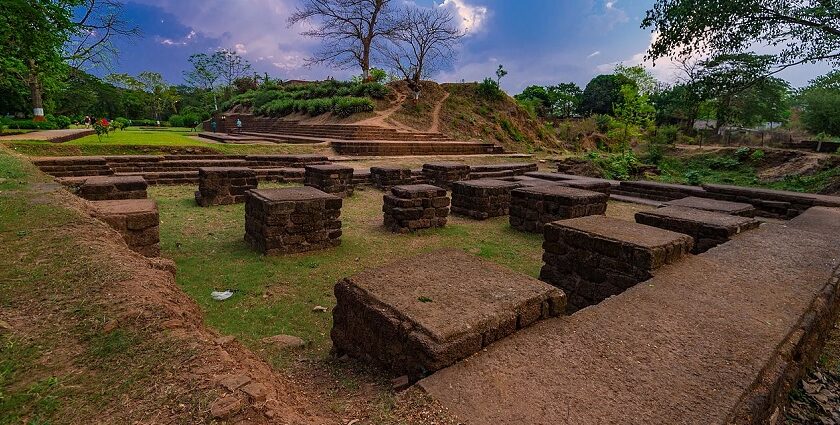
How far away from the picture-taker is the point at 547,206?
6777mm

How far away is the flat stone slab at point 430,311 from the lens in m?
1.93

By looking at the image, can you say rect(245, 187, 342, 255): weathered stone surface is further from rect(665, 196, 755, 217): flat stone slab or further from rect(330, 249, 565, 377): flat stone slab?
rect(665, 196, 755, 217): flat stone slab

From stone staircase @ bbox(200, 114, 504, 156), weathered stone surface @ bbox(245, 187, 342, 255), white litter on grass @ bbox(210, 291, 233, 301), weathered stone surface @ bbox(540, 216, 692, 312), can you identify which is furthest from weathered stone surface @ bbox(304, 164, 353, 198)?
stone staircase @ bbox(200, 114, 504, 156)

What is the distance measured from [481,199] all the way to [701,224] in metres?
3.78

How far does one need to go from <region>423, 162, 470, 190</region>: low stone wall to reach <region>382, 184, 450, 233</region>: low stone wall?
422cm

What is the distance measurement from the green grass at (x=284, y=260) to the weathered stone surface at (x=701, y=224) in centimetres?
155

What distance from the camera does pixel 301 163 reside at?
41.2ft

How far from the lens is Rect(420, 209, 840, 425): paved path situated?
1614mm

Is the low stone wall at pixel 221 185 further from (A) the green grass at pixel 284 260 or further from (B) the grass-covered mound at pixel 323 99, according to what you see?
(B) the grass-covered mound at pixel 323 99

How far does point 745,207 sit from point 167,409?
755cm

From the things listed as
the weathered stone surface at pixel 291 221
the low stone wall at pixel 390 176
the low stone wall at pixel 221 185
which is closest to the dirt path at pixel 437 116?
the low stone wall at pixel 390 176

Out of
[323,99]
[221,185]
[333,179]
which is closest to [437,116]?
[323,99]

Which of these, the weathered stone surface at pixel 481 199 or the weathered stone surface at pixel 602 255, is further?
the weathered stone surface at pixel 481 199

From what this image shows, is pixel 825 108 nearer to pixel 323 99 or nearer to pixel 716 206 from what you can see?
pixel 716 206
